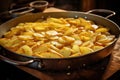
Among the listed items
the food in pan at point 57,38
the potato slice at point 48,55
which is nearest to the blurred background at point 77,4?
the food in pan at point 57,38

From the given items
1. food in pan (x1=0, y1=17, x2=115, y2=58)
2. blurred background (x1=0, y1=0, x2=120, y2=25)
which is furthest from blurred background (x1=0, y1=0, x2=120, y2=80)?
food in pan (x1=0, y1=17, x2=115, y2=58)

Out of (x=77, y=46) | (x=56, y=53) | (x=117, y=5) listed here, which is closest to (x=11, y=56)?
(x=56, y=53)

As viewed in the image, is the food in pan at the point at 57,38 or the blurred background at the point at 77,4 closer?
the food in pan at the point at 57,38

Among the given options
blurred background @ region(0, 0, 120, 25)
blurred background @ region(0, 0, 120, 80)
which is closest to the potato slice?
blurred background @ region(0, 0, 120, 80)

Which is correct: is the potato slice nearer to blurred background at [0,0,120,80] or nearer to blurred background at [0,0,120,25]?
blurred background at [0,0,120,80]

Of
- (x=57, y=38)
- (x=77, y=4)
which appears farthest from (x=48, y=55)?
(x=77, y=4)

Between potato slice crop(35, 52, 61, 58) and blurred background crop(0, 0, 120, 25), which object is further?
blurred background crop(0, 0, 120, 25)

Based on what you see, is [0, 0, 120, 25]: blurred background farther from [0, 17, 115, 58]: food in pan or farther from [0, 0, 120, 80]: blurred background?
[0, 17, 115, 58]: food in pan

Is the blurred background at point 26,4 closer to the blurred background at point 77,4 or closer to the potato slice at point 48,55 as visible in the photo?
the blurred background at point 77,4
